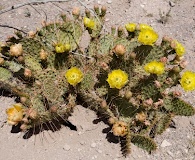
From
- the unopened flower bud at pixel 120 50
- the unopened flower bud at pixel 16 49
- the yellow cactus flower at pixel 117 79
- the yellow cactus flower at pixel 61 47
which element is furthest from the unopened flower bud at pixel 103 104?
the unopened flower bud at pixel 16 49

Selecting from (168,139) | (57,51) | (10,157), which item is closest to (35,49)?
(57,51)

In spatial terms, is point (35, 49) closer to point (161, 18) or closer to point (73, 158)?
point (73, 158)

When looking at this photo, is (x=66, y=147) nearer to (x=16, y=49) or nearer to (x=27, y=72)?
(x=27, y=72)

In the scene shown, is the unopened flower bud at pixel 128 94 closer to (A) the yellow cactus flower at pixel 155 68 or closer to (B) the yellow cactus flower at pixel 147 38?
(A) the yellow cactus flower at pixel 155 68

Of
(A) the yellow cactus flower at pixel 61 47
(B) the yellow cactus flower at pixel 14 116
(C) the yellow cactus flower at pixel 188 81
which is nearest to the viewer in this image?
(B) the yellow cactus flower at pixel 14 116

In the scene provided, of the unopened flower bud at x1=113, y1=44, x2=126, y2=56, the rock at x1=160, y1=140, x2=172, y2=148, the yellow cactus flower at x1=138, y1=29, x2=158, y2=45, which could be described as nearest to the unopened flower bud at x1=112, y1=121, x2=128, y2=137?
the rock at x1=160, y1=140, x2=172, y2=148

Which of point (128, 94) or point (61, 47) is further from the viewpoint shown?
point (61, 47)

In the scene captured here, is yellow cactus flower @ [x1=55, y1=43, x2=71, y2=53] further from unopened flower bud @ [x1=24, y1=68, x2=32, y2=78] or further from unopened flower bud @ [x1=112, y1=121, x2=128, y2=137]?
unopened flower bud @ [x1=112, y1=121, x2=128, y2=137]

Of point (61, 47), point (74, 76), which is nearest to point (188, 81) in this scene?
point (74, 76)
